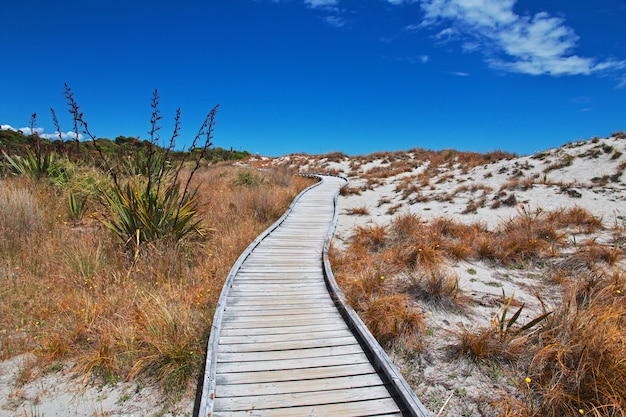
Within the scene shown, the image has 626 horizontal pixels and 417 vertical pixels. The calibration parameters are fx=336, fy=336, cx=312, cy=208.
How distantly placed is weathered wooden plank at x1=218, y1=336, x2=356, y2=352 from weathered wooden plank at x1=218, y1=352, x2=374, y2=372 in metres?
0.22

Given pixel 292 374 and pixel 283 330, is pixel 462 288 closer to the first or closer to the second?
pixel 283 330

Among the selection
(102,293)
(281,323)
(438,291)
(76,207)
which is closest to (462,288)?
(438,291)

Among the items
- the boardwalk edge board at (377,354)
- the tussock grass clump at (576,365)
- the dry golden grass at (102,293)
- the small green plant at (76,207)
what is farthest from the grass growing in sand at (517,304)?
the small green plant at (76,207)

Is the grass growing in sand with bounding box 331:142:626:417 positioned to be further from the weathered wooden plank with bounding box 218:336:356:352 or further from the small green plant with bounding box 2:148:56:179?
the small green plant with bounding box 2:148:56:179

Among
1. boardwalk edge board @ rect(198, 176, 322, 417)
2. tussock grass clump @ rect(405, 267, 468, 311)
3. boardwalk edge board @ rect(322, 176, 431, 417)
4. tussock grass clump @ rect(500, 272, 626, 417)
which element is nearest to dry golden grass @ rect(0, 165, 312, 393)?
boardwalk edge board @ rect(198, 176, 322, 417)

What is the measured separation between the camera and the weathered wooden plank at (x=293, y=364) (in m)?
3.33

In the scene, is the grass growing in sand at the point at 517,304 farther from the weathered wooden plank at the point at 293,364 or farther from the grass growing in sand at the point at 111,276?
the grass growing in sand at the point at 111,276

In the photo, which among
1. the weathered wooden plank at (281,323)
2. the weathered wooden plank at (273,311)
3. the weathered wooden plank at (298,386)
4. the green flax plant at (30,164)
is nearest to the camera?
the weathered wooden plank at (298,386)

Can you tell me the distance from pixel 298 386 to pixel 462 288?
133 inches

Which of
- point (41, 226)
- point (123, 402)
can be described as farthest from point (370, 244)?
point (41, 226)

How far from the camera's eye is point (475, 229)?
7855 mm

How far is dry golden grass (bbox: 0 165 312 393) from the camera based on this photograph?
12.5 feet

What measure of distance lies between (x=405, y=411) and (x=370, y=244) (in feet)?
15.8

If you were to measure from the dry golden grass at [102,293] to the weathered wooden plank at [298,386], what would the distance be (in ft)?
2.75
